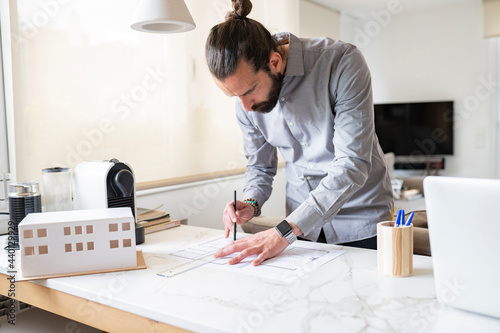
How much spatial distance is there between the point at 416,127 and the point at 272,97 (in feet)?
13.4

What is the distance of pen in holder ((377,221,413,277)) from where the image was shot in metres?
1.06

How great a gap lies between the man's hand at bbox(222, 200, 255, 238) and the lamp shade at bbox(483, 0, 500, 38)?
13.8ft

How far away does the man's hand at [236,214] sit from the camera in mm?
1476

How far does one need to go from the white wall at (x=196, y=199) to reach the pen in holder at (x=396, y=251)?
151cm

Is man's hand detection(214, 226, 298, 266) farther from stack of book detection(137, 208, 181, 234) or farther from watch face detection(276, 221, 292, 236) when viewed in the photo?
stack of book detection(137, 208, 181, 234)

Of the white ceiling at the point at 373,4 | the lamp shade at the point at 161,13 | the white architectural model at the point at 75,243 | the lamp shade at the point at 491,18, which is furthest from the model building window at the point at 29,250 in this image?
the lamp shade at the point at 491,18

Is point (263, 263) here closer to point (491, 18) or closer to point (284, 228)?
point (284, 228)

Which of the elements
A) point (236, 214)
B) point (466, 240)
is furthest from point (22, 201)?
point (466, 240)

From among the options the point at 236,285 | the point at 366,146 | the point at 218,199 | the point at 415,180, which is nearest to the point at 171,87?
the point at 218,199

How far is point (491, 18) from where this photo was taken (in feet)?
15.3

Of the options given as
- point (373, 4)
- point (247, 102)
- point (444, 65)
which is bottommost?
point (247, 102)

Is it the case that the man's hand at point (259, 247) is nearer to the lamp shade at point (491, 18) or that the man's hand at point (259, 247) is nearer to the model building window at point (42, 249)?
the model building window at point (42, 249)

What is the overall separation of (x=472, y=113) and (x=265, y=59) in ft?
13.7

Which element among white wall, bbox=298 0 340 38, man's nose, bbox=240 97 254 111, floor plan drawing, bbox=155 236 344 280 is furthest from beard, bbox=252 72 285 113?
white wall, bbox=298 0 340 38
